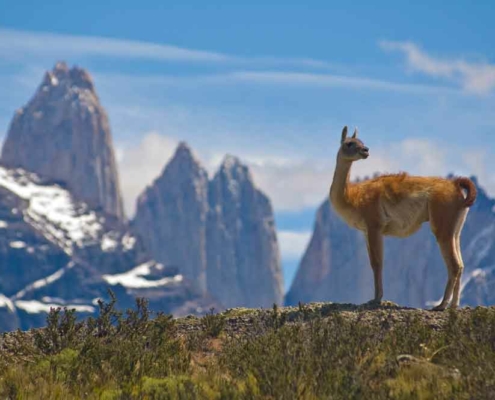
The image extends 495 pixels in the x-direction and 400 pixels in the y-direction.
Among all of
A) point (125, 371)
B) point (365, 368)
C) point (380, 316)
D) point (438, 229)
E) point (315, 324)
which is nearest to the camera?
point (365, 368)

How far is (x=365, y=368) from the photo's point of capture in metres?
17.2

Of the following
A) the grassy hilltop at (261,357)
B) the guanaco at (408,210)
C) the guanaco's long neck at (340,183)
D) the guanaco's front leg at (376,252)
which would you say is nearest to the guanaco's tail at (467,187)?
the guanaco at (408,210)

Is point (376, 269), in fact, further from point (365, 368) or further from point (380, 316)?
point (365, 368)

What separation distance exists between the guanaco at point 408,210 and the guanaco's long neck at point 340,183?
2 cm

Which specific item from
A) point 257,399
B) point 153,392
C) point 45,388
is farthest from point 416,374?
point 45,388

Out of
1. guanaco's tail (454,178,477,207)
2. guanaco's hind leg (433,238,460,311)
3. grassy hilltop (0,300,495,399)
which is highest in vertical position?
guanaco's tail (454,178,477,207)

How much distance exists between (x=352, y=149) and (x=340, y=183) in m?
0.90

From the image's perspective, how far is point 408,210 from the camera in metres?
24.3

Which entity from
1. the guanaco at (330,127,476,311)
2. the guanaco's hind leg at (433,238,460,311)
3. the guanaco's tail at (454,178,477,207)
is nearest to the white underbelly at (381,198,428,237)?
the guanaco at (330,127,476,311)

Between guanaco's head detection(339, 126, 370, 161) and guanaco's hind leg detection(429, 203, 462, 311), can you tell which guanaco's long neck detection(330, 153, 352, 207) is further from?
guanaco's hind leg detection(429, 203, 462, 311)

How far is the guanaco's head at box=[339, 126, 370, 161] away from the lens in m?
25.0

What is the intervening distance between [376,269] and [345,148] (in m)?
2.83

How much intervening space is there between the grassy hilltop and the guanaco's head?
12.1 feet

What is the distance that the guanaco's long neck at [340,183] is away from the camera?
80.6 ft
